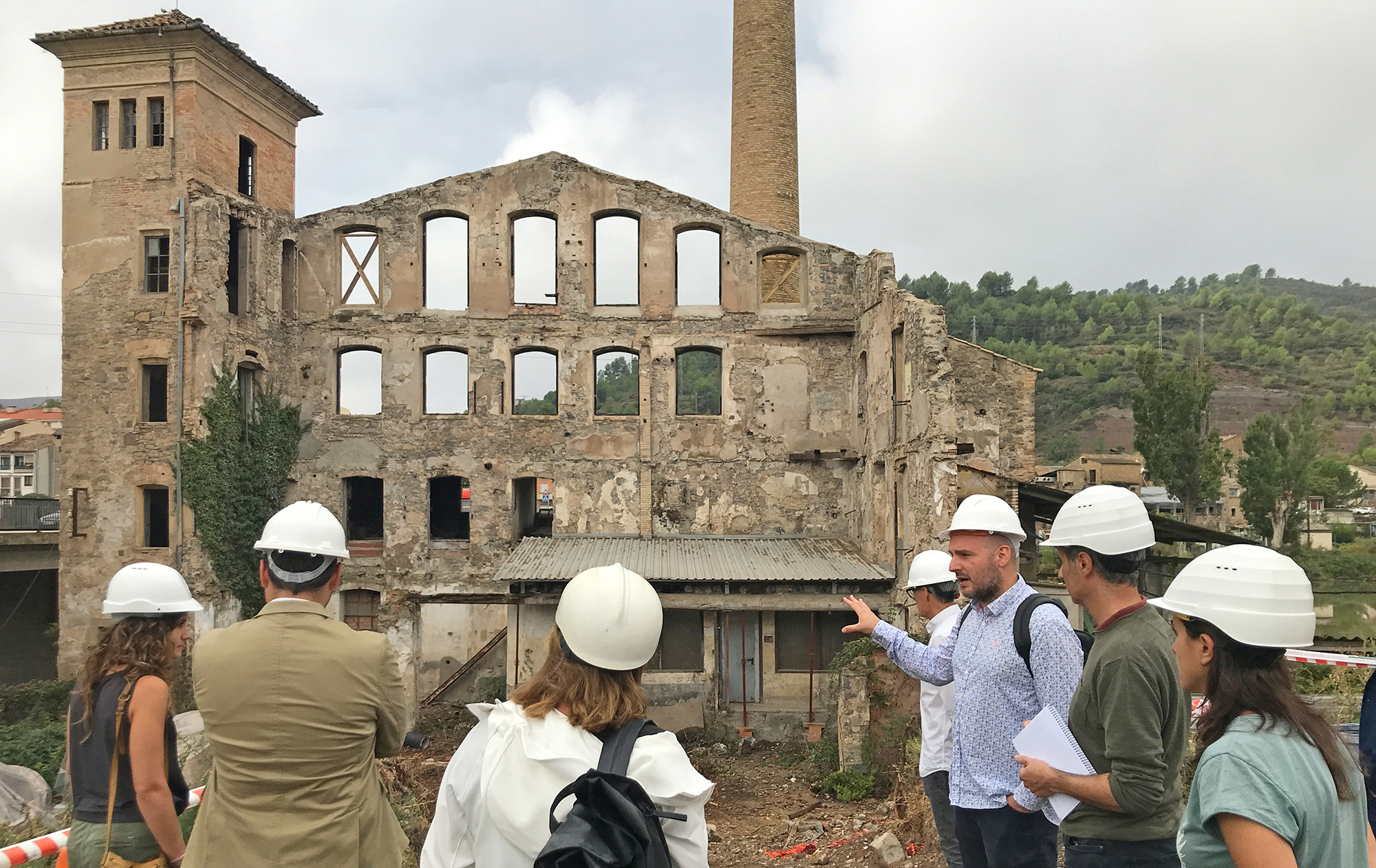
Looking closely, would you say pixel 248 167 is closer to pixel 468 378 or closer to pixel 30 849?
pixel 468 378

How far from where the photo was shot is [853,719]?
13.7m

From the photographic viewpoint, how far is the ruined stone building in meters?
18.4

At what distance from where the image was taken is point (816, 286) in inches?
805

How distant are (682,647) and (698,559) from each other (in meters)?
1.74

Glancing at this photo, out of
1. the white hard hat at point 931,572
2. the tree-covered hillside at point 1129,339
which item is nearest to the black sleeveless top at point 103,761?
the white hard hat at point 931,572

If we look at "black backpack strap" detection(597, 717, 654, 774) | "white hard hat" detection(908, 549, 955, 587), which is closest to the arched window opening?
"white hard hat" detection(908, 549, 955, 587)

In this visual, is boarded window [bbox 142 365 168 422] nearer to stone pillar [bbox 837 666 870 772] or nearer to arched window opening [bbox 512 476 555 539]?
arched window opening [bbox 512 476 555 539]

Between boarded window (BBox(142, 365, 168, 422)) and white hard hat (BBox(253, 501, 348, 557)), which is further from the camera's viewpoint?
boarded window (BBox(142, 365, 168, 422))

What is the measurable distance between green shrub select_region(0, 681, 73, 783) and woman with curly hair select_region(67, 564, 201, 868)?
13.0 meters

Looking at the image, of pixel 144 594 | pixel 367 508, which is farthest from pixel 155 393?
pixel 144 594

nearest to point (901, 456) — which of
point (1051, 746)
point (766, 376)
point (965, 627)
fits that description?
point (766, 376)

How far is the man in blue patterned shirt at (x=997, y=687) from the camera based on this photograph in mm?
3918

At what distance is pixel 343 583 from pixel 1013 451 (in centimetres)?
1445

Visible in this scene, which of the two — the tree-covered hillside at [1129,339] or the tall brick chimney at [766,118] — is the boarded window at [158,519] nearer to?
the tall brick chimney at [766,118]
